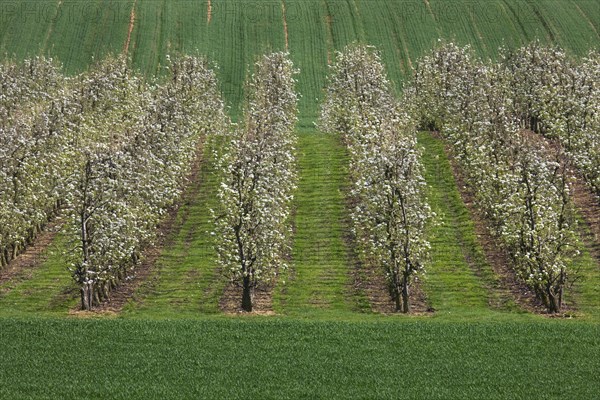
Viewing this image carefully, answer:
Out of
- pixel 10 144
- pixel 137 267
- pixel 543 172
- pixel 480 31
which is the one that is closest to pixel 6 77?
pixel 10 144

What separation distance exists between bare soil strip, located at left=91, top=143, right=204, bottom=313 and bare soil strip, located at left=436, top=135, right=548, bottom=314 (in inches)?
936

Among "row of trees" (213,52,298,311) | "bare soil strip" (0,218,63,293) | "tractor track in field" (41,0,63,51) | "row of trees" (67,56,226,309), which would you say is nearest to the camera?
"row of trees" (213,52,298,311)

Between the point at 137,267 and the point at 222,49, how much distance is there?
226 feet

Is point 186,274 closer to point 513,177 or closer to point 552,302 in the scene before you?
point 513,177

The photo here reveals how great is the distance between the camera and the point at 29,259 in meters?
67.5

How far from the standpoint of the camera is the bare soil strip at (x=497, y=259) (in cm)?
5731

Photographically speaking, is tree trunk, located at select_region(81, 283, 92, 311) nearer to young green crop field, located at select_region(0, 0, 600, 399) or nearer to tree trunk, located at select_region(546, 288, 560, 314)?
young green crop field, located at select_region(0, 0, 600, 399)

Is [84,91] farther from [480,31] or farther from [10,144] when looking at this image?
[480,31]

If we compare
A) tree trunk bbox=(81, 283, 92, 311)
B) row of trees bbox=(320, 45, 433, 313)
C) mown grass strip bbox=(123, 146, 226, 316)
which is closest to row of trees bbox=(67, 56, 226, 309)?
tree trunk bbox=(81, 283, 92, 311)

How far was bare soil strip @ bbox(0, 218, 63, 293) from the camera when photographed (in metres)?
64.0

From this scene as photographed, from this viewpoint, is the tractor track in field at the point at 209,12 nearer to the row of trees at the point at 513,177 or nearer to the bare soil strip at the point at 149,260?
the row of trees at the point at 513,177

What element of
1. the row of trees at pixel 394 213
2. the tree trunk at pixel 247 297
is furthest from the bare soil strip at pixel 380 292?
the tree trunk at pixel 247 297

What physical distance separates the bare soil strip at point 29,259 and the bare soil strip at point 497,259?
30695 millimetres

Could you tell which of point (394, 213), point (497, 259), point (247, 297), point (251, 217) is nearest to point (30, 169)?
point (251, 217)
